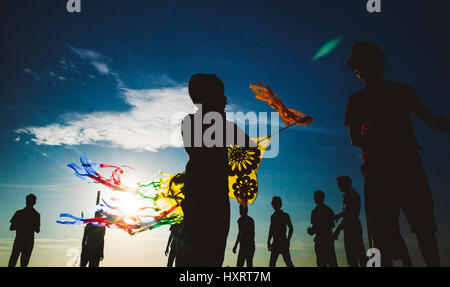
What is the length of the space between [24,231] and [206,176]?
776 centimetres

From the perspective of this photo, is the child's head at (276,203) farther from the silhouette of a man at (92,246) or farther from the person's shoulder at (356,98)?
the silhouette of a man at (92,246)

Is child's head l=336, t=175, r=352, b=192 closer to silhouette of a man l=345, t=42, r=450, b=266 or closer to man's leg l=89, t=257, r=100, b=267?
silhouette of a man l=345, t=42, r=450, b=266

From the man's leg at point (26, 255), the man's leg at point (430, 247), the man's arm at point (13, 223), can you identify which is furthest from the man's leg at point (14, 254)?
the man's leg at point (430, 247)

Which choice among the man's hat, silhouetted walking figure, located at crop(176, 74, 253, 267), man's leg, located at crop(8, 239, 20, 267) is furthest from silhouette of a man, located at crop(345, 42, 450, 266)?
man's leg, located at crop(8, 239, 20, 267)

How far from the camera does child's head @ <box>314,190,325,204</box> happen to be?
6.19 meters

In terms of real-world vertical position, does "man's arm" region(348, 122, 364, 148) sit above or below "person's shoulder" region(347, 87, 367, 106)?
below

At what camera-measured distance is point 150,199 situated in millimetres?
3588

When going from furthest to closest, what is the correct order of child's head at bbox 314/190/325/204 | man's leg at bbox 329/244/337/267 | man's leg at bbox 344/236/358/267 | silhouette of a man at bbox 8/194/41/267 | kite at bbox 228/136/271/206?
silhouette of a man at bbox 8/194/41/267, child's head at bbox 314/190/325/204, man's leg at bbox 329/244/337/267, man's leg at bbox 344/236/358/267, kite at bbox 228/136/271/206

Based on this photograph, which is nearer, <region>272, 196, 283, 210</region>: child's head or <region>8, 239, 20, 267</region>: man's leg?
<region>8, 239, 20, 267</region>: man's leg

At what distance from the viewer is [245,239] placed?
727 cm

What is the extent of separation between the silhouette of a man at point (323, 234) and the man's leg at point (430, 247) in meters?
4.23

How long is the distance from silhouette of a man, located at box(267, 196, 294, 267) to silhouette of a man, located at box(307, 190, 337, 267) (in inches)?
32.7
